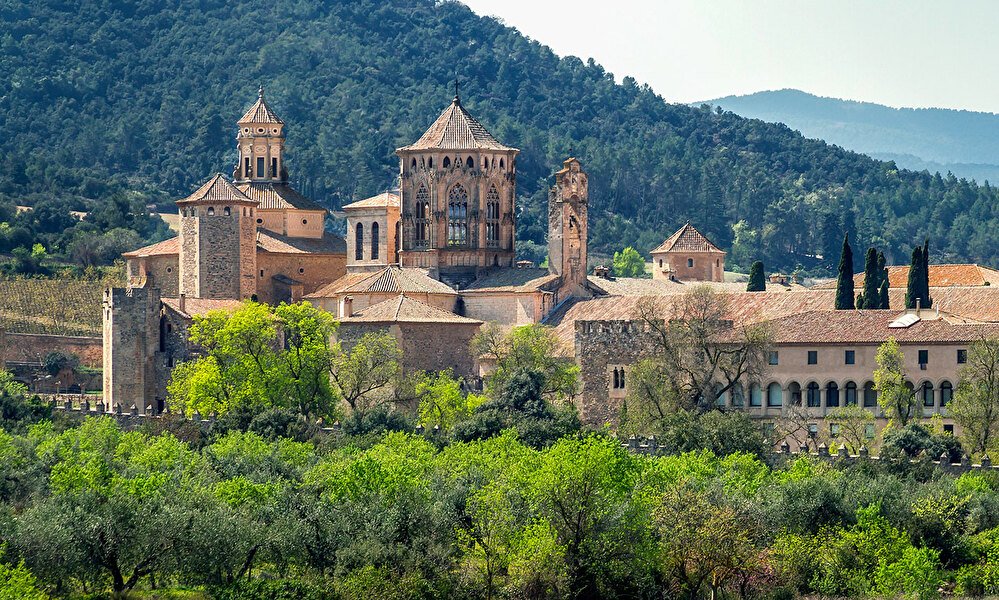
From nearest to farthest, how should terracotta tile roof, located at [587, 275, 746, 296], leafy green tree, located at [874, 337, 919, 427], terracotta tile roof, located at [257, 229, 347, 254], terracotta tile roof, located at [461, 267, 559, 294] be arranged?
leafy green tree, located at [874, 337, 919, 427]
terracotta tile roof, located at [461, 267, 559, 294]
terracotta tile roof, located at [587, 275, 746, 296]
terracotta tile roof, located at [257, 229, 347, 254]

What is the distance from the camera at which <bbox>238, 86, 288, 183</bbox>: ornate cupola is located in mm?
109562

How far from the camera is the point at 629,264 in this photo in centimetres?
15400

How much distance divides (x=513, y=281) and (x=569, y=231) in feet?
10.2

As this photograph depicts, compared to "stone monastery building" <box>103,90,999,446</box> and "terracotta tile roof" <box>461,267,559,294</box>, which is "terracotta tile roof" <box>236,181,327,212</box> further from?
"terracotta tile roof" <box>461,267,559,294</box>

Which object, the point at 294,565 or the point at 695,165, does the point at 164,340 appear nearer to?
the point at 294,565

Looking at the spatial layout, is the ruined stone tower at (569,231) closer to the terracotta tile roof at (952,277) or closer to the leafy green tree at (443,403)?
the leafy green tree at (443,403)

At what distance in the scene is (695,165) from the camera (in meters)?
197

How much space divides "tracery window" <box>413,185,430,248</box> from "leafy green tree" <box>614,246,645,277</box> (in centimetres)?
4702

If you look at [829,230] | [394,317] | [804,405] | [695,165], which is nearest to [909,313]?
[804,405]

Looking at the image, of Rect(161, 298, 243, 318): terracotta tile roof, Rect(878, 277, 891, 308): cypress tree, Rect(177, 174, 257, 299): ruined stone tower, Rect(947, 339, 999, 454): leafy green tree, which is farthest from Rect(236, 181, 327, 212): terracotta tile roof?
Rect(947, 339, 999, 454): leafy green tree

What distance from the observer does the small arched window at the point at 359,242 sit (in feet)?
343

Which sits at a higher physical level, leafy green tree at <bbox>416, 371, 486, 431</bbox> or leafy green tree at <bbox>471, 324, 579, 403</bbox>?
leafy green tree at <bbox>471, 324, 579, 403</bbox>

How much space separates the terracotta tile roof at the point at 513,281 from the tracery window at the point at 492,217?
6.46 feet

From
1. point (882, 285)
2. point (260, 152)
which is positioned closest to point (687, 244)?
point (260, 152)
